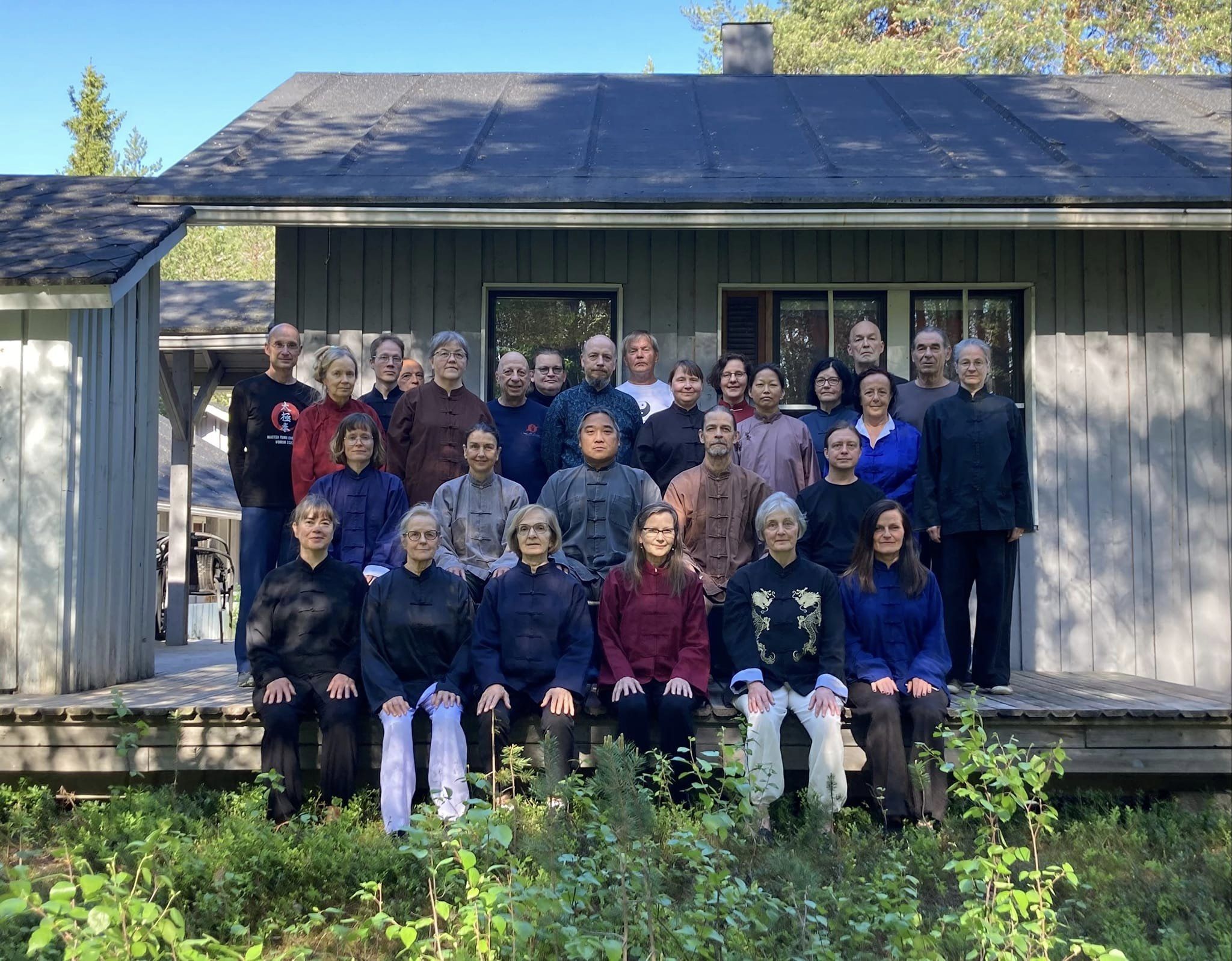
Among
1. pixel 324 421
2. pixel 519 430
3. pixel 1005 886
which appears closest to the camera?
pixel 1005 886

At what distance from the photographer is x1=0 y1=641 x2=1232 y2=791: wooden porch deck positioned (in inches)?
221

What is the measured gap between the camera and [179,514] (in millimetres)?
11742

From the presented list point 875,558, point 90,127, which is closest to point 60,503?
point 875,558

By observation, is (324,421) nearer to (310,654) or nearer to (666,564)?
(310,654)

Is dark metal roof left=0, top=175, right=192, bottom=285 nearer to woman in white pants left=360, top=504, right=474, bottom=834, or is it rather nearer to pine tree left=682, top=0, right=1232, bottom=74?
woman in white pants left=360, top=504, right=474, bottom=834

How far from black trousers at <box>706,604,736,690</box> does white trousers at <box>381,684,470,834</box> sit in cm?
134

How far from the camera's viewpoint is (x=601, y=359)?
6.30 metres

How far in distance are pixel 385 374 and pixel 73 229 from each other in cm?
200

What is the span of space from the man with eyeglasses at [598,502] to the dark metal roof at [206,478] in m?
15.9

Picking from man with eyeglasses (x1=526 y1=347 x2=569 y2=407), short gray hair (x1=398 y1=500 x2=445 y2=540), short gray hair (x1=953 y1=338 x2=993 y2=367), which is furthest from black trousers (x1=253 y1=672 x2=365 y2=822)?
short gray hair (x1=953 y1=338 x2=993 y2=367)

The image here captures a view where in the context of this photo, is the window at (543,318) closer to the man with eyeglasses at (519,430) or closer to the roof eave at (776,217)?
the roof eave at (776,217)

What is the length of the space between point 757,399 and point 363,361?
3072 millimetres

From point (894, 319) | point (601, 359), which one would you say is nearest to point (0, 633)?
point (601, 359)

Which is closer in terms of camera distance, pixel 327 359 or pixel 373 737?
pixel 373 737
